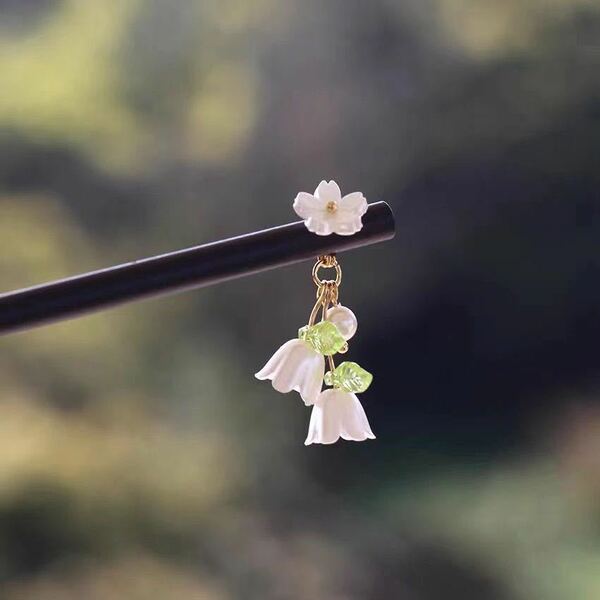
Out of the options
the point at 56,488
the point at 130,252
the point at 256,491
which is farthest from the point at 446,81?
the point at 56,488

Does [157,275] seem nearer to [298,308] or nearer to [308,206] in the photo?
[308,206]


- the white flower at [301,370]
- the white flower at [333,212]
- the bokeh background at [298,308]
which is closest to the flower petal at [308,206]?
the white flower at [333,212]

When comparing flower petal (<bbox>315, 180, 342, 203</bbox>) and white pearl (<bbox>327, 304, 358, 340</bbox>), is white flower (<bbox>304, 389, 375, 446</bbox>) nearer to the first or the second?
white pearl (<bbox>327, 304, 358, 340</bbox>)

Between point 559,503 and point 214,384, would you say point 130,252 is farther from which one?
point 559,503

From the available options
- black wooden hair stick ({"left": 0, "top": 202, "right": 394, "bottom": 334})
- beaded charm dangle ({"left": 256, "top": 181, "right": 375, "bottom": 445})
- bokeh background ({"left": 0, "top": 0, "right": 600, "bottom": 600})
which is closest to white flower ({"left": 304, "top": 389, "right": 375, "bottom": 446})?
beaded charm dangle ({"left": 256, "top": 181, "right": 375, "bottom": 445})

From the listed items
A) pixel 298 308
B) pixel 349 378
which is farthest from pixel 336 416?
pixel 298 308

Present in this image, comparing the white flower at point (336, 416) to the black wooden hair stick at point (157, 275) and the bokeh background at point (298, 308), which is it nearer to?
the black wooden hair stick at point (157, 275)
